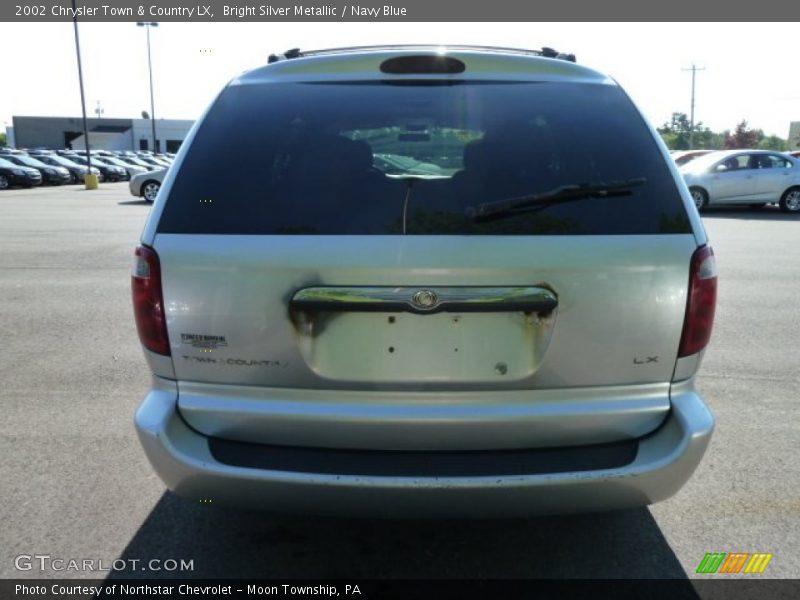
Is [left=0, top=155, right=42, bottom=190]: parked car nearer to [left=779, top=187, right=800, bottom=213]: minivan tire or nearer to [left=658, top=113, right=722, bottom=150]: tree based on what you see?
[left=779, top=187, right=800, bottom=213]: minivan tire

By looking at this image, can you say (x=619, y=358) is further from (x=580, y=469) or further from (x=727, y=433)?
(x=727, y=433)

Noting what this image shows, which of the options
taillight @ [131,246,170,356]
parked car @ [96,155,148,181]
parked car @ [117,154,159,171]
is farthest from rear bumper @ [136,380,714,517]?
parked car @ [117,154,159,171]

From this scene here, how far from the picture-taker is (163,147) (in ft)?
290

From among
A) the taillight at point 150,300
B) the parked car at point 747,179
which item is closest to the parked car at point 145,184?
the parked car at point 747,179

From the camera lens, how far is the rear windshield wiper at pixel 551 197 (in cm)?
205

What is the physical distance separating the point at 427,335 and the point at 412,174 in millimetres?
623

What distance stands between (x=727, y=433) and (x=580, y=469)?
6.77ft

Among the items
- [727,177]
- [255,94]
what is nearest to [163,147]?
[727,177]

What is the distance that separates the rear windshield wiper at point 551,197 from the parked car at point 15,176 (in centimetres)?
3341

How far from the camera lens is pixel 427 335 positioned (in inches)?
79.7

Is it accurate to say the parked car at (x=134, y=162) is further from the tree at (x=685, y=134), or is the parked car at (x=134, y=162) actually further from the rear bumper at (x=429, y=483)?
the tree at (x=685, y=134)

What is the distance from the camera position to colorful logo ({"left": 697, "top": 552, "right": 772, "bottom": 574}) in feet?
8.24

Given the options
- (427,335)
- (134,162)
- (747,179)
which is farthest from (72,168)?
(427,335)

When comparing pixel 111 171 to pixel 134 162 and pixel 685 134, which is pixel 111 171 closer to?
pixel 134 162
